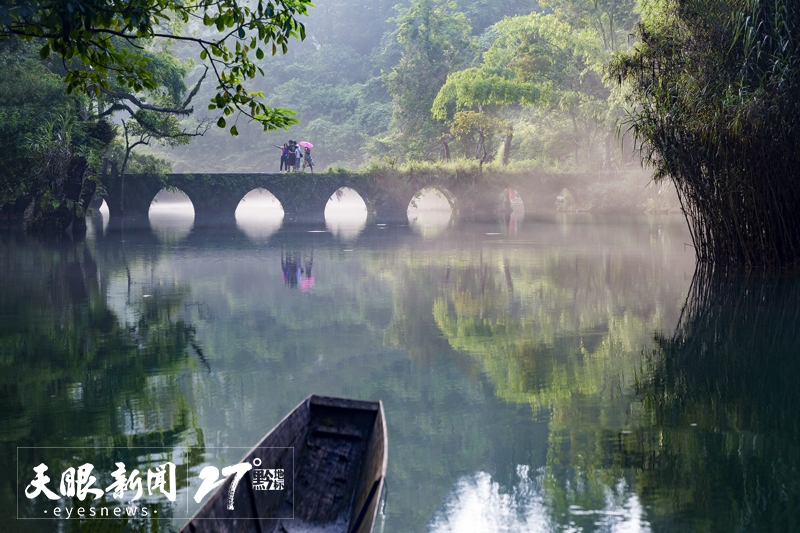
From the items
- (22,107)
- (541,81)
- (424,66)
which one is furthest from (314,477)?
(424,66)

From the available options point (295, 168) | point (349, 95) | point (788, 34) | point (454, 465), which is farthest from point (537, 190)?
point (454, 465)

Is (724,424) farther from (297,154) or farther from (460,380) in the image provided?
(297,154)

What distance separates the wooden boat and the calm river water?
0.43 metres

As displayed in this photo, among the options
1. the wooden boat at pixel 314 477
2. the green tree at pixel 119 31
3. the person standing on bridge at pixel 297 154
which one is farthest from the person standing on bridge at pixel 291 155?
the wooden boat at pixel 314 477

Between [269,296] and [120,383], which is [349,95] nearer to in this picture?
[269,296]

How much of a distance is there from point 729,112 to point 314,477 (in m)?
9.81

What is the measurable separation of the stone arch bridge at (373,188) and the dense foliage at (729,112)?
23708 millimetres

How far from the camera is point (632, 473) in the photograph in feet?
15.5

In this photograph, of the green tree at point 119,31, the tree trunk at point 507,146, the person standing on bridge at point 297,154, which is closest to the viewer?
the green tree at point 119,31

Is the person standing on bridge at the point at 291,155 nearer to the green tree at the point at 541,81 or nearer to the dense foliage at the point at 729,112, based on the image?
the green tree at the point at 541,81

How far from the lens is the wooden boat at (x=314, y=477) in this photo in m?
3.23

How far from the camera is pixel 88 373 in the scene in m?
7.16

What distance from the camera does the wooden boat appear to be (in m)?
3.23

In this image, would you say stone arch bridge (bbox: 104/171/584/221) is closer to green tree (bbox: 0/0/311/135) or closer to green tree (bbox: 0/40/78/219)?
green tree (bbox: 0/40/78/219)
